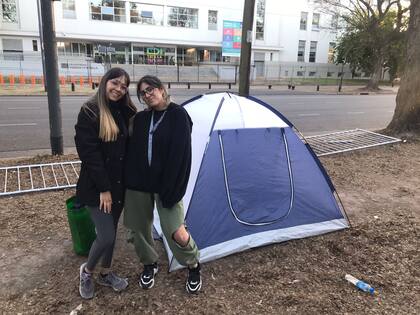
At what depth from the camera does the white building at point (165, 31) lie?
36.5 metres

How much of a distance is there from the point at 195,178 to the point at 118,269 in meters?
1.14

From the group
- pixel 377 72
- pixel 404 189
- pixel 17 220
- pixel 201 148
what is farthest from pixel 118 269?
pixel 377 72

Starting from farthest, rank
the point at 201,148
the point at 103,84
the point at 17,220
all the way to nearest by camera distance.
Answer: the point at 17,220 → the point at 201,148 → the point at 103,84

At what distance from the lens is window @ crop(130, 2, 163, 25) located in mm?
39812

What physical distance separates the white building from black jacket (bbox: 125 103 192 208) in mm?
32306

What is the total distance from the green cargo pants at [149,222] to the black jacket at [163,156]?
0.09 meters

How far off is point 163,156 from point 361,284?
2134mm

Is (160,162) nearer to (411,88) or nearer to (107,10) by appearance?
(411,88)

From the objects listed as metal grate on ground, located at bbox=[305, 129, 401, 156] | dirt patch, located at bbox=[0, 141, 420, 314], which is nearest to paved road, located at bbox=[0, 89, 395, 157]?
metal grate on ground, located at bbox=[305, 129, 401, 156]

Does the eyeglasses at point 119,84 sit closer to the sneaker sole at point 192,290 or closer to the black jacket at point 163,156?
the black jacket at point 163,156

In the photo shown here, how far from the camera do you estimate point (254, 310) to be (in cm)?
297

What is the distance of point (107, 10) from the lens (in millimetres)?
38844

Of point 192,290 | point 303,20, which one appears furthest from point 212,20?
point 192,290

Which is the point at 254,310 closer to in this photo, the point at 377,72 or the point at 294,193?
the point at 294,193
